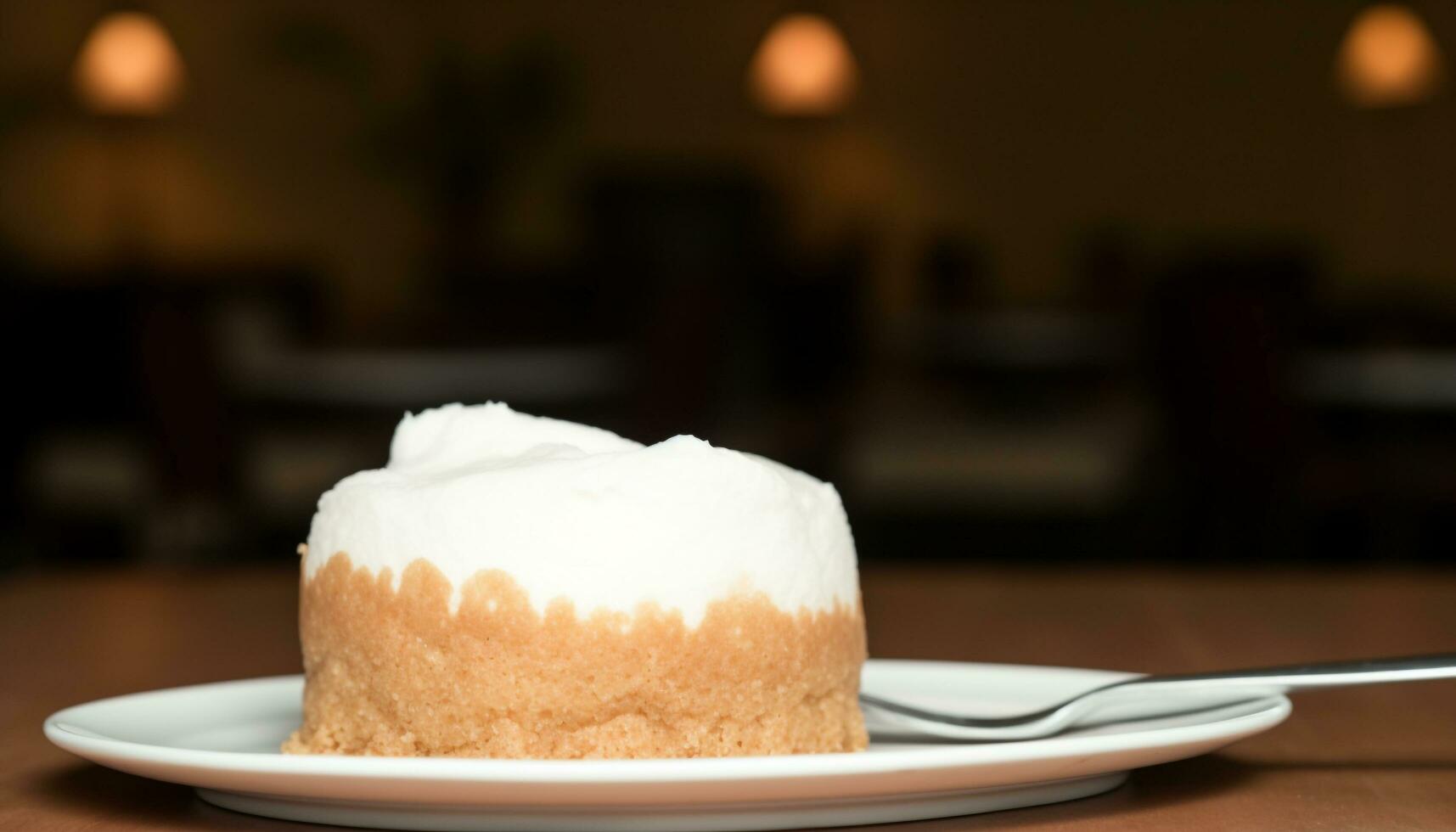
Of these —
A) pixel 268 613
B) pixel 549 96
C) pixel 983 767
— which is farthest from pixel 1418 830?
pixel 549 96

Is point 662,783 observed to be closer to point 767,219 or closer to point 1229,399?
point 1229,399

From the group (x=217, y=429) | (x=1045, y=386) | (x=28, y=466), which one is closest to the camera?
(x=217, y=429)

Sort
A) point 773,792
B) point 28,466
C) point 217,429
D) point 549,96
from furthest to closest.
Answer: point 549,96, point 28,466, point 217,429, point 773,792

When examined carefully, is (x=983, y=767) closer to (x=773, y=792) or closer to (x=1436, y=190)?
(x=773, y=792)

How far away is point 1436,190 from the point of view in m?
4.81

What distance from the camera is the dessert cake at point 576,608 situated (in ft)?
2.24

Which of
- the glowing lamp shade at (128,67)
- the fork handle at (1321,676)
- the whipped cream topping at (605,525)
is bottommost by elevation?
the fork handle at (1321,676)

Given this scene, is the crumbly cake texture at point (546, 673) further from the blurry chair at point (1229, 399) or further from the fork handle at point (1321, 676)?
the blurry chair at point (1229, 399)

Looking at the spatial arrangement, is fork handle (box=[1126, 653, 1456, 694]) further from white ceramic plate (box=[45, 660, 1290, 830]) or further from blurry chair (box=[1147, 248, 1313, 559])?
blurry chair (box=[1147, 248, 1313, 559])

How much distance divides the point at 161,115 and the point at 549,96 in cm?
112

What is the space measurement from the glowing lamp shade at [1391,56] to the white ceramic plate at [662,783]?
4.39 meters

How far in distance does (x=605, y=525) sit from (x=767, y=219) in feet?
13.6

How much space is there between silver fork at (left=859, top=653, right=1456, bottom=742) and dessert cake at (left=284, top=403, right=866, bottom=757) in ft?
0.30

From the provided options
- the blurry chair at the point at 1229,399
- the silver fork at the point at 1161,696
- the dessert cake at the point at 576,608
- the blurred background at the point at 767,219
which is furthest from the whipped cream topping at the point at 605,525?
the blurred background at the point at 767,219
